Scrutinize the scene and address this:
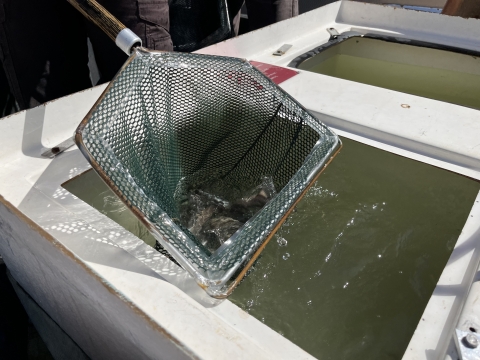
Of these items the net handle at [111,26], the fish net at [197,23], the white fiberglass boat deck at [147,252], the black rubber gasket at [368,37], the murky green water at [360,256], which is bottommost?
the murky green water at [360,256]

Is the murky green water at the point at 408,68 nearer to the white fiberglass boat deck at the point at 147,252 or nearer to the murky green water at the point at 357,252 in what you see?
the white fiberglass boat deck at the point at 147,252

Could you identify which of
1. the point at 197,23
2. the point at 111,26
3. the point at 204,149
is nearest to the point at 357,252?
the point at 204,149

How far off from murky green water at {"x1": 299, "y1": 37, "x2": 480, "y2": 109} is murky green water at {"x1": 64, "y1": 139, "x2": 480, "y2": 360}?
1.00 m

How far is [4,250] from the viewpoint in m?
1.18

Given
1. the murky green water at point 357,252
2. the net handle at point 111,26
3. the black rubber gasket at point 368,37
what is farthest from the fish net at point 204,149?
the black rubber gasket at point 368,37

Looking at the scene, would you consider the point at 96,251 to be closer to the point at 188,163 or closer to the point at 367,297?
the point at 188,163

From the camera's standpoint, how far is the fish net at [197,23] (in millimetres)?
1976

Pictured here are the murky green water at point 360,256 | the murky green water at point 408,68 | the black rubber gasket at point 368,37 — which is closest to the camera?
the murky green water at point 360,256

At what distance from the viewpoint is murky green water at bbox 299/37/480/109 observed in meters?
2.13

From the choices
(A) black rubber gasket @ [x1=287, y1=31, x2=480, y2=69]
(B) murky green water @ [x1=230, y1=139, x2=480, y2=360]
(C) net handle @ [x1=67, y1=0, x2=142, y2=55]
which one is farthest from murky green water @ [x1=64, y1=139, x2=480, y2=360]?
(A) black rubber gasket @ [x1=287, y1=31, x2=480, y2=69]

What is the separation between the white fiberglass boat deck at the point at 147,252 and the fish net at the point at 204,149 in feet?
0.40

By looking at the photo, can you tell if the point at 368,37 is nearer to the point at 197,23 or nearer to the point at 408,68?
the point at 408,68

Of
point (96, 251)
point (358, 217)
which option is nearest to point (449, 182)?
point (358, 217)

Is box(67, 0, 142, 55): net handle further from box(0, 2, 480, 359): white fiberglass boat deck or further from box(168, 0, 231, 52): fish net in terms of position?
box(168, 0, 231, 52): fish net
